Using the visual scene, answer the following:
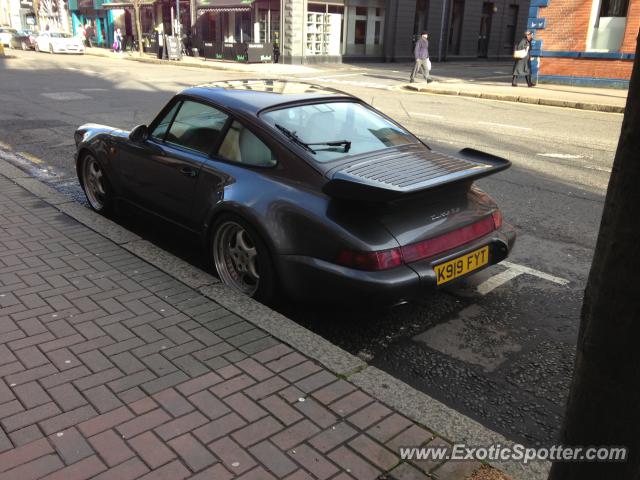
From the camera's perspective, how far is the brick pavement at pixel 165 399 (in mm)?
2410

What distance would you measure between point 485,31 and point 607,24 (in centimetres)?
2350

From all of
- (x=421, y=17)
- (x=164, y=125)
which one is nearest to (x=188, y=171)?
(x=164, y=125)

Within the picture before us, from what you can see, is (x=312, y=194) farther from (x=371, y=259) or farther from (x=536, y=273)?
(x=536, y=273)

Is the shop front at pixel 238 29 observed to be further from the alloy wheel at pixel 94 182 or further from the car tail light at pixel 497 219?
A: the car tail light at pixel 497 219

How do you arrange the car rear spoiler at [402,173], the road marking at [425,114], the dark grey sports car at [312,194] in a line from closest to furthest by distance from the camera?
1. the car rear spoiler at [402,173]
2. the dark grey sports car at [312,194]
3. the road marking at [425,114]

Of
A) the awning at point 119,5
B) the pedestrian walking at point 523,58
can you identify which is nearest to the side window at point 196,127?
the pedestrian walking at point 523,58

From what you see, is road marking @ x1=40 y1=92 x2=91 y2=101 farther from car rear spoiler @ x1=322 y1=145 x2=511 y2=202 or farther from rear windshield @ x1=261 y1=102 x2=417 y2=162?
car rear spoiler @ x1=322 y1=145 x2=511 y2=202

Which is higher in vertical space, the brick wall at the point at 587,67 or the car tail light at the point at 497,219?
the brick wall at the point at 587,67

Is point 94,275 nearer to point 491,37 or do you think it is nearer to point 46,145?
point 46,145

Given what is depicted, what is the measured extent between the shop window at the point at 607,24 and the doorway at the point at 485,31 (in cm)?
2261

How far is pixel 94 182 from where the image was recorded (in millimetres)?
5863

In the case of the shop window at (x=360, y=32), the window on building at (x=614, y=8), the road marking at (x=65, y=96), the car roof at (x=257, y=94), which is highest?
the window on building at (x=614, y=8)

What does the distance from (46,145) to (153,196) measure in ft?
19.1

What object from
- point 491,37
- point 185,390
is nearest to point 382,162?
point 185,390
